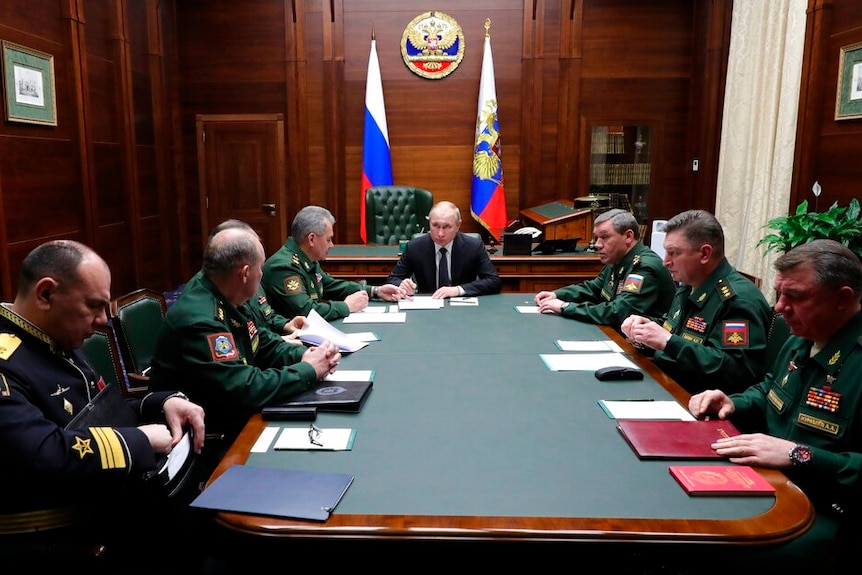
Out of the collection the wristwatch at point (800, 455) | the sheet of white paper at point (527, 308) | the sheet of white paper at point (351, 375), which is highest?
the wristwatch at point (800, 455)

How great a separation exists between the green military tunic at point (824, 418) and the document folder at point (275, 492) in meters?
1.12

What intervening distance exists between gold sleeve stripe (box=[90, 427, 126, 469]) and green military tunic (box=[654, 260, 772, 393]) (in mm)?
1851

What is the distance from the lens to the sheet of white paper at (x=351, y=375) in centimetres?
232

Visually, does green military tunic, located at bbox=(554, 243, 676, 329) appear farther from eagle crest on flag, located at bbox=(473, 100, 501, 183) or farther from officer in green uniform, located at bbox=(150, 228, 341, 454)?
eagle crest on flag, located at bbox=(473, 100, 501, 183)

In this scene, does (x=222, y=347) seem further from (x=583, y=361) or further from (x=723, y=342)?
(x=723, y=342)

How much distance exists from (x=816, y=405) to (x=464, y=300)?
7.25 feet

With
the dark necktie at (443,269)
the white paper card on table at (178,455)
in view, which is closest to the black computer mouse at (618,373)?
the white paper card on table at (178,455)

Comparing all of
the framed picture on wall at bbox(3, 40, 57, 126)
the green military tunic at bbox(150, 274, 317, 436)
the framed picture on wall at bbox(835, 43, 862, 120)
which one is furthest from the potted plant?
the framed picture on wall at bbox(3, 40, 57, 126)

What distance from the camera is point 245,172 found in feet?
25.1

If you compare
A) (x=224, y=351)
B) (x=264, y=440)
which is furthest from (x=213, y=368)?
(x=264, y=440)

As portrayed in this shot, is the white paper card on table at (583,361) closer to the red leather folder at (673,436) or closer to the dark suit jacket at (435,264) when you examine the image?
the red leather folder at (673,436)

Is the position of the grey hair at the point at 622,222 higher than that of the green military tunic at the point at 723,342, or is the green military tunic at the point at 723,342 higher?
the grey hair at the point at 622,222

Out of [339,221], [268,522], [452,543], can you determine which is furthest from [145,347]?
[339,221]

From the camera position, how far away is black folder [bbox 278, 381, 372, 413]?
2.03 m
